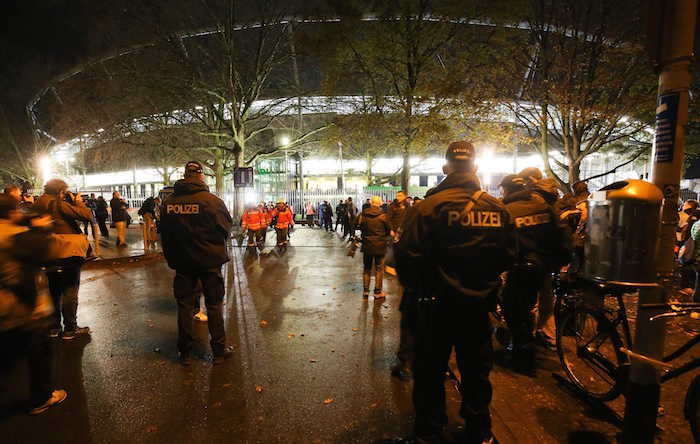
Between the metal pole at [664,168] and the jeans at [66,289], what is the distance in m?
6.03

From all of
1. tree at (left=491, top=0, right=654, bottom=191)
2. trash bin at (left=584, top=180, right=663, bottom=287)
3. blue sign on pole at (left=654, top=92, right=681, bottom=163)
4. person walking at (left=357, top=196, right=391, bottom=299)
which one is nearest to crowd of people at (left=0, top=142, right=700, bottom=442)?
trash bin at (left=584, top=180, right=663, bottom=287)

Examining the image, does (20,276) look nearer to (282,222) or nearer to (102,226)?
(282,222)

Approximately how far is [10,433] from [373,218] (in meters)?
5.34

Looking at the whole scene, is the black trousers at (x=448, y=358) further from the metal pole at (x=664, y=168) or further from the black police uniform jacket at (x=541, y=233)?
the black police uniform jacket at (x=541, y=233)

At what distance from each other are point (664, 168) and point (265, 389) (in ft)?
12.5

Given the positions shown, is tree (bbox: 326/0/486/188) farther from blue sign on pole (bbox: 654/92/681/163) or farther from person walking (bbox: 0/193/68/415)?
person walking (bbox: 0/193/68/415)

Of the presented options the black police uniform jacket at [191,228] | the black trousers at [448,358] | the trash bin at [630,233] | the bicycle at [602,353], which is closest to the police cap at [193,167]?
the black police uniform jacket at [191,228]

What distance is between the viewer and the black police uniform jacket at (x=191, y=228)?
4.09 meters

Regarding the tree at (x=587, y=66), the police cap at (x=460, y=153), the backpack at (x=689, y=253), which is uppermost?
the tree at (x=587, y=66)

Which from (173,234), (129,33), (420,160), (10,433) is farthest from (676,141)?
(420,160)

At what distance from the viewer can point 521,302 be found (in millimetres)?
3945

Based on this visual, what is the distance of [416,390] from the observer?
100 inches

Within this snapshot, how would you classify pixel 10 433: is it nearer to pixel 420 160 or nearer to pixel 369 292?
pixel 369 292

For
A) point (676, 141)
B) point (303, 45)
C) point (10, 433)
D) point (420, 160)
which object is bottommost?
point (10, 433)
